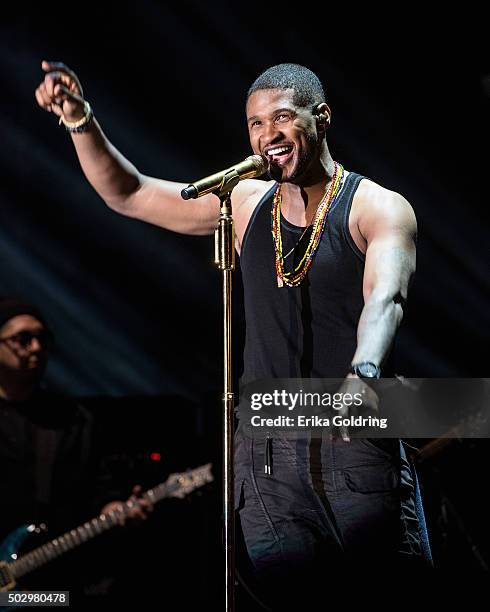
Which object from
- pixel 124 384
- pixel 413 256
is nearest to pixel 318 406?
pixel 413 256

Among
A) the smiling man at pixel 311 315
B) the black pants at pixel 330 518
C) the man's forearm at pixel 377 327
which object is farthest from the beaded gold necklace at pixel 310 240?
the black pants at pixel 330 518

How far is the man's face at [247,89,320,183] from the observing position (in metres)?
1.82

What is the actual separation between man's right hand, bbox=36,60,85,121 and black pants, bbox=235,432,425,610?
0.85 metres

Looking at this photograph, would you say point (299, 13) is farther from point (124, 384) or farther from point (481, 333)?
point (124, 384)

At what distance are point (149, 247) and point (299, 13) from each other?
1.09 meters

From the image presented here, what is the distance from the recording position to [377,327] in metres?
1.54

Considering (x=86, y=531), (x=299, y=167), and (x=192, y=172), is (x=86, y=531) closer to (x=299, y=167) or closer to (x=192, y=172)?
(x=192, y=172)

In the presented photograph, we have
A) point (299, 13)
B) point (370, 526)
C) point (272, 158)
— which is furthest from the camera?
point (299, 13)

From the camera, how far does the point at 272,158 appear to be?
1.83m

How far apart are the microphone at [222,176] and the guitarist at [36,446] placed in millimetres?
1718

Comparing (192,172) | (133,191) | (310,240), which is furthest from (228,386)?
(192,172)

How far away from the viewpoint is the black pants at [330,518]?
1.68 meters

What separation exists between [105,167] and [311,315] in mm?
626

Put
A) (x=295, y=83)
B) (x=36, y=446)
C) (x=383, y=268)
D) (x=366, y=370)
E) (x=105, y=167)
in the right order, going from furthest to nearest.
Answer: (x=36, y=446), (x=105, y=167), (x=295, y=83), (x=383, y=268), (x=366, y=370)
